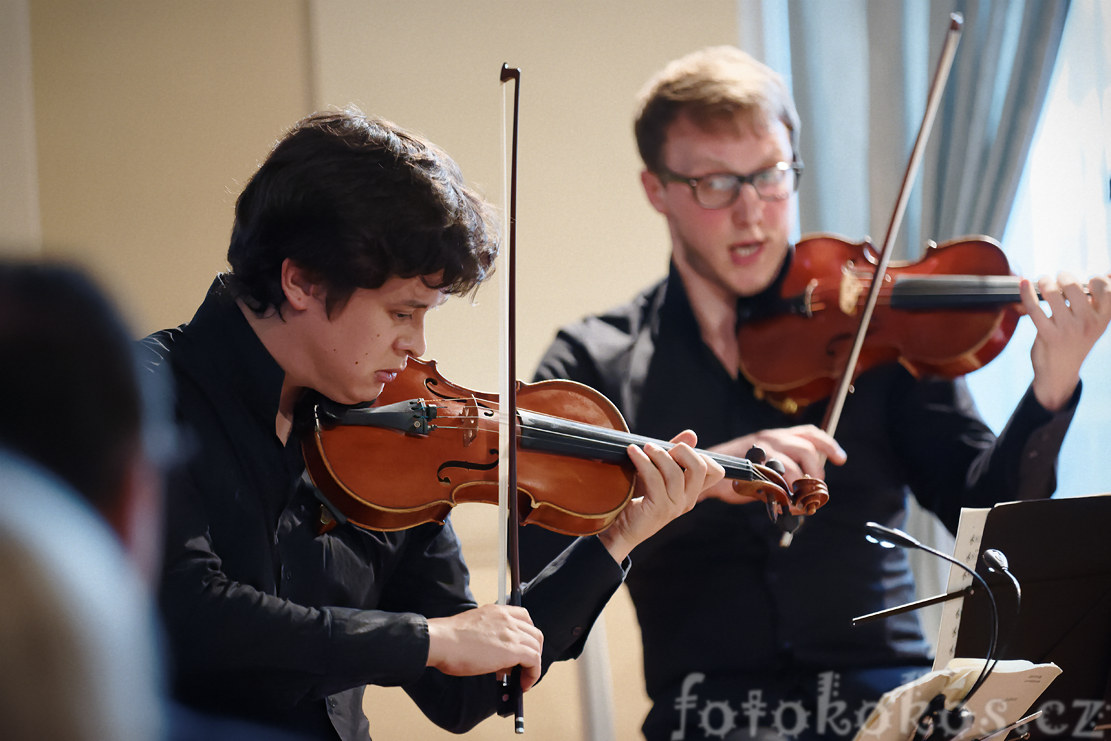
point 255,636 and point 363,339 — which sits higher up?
point 363,339

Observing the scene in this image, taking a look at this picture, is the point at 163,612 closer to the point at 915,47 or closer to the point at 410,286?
the point at 410,286

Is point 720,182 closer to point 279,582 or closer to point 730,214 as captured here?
point 730,214

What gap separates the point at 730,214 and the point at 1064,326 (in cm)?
59

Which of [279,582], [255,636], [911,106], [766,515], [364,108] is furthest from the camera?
[911,106]

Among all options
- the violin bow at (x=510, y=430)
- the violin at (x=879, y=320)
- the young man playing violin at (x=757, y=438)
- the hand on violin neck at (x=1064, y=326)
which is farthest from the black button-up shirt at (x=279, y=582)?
the hand on violin neck at (x=1064, y=326)

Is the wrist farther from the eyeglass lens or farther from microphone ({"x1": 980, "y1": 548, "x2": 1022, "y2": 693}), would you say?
the eyeglass lens

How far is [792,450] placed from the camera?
5.85ft

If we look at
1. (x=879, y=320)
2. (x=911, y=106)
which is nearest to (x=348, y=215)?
(x=879, y=320)

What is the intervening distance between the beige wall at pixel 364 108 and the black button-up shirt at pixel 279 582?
3.32ft

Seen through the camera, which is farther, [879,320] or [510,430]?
[879,320]

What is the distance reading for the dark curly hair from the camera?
49.8 inches

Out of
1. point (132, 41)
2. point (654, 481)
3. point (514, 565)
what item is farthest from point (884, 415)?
point (132, 41)

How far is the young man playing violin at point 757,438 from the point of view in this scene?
5.94ft

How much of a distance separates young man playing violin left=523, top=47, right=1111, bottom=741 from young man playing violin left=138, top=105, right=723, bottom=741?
1.63 ft
